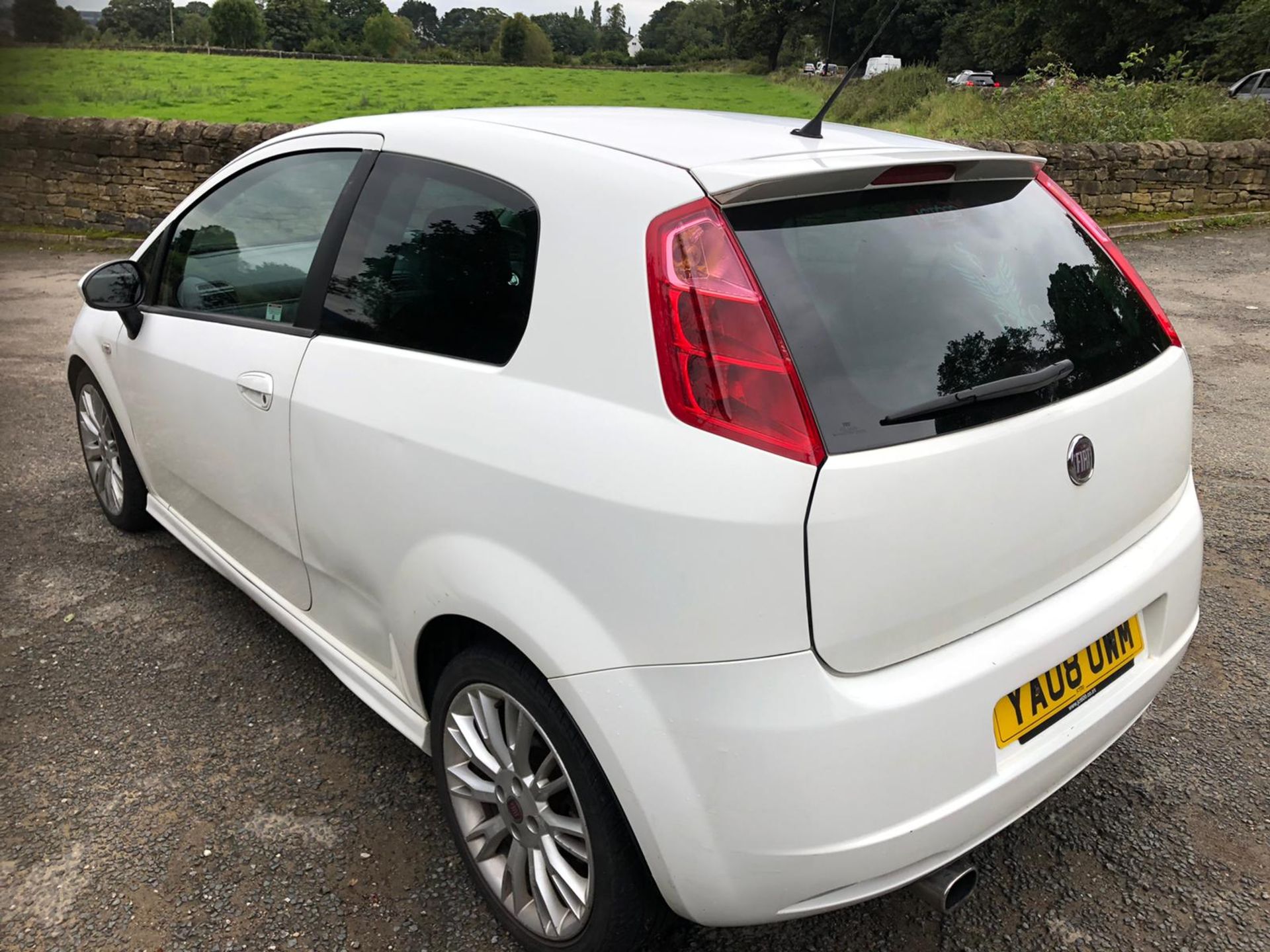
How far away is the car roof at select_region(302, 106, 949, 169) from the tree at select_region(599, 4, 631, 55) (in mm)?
95508

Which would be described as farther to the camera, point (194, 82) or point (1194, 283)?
point (194, 82)

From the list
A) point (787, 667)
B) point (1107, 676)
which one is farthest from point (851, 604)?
point (1107, 676)

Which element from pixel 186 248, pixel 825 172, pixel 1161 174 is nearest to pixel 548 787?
pixel 825 172

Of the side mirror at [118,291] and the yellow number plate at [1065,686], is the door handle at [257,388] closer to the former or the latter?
the side mirror at [118,291]

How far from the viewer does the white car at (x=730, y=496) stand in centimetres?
160

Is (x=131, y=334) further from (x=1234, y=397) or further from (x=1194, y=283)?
(x=1194, y=283)

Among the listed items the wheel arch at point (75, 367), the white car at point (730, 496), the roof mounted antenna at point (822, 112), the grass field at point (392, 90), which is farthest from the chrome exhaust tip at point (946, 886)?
the grass field at point (392, 90)

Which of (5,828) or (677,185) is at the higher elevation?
(677,185)

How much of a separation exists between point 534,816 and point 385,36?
80775mm

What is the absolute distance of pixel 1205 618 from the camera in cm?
335

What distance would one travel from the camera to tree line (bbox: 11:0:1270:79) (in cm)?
226

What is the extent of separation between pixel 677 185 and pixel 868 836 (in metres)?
1.13

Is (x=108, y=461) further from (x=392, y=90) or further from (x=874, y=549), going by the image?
(x=392, y=90)

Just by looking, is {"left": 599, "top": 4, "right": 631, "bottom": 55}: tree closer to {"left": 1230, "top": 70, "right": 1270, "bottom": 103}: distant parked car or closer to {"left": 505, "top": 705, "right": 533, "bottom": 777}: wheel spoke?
{"left": 1230, "top": 70, "right": 1270, "bottom": 103}: distant parked car
